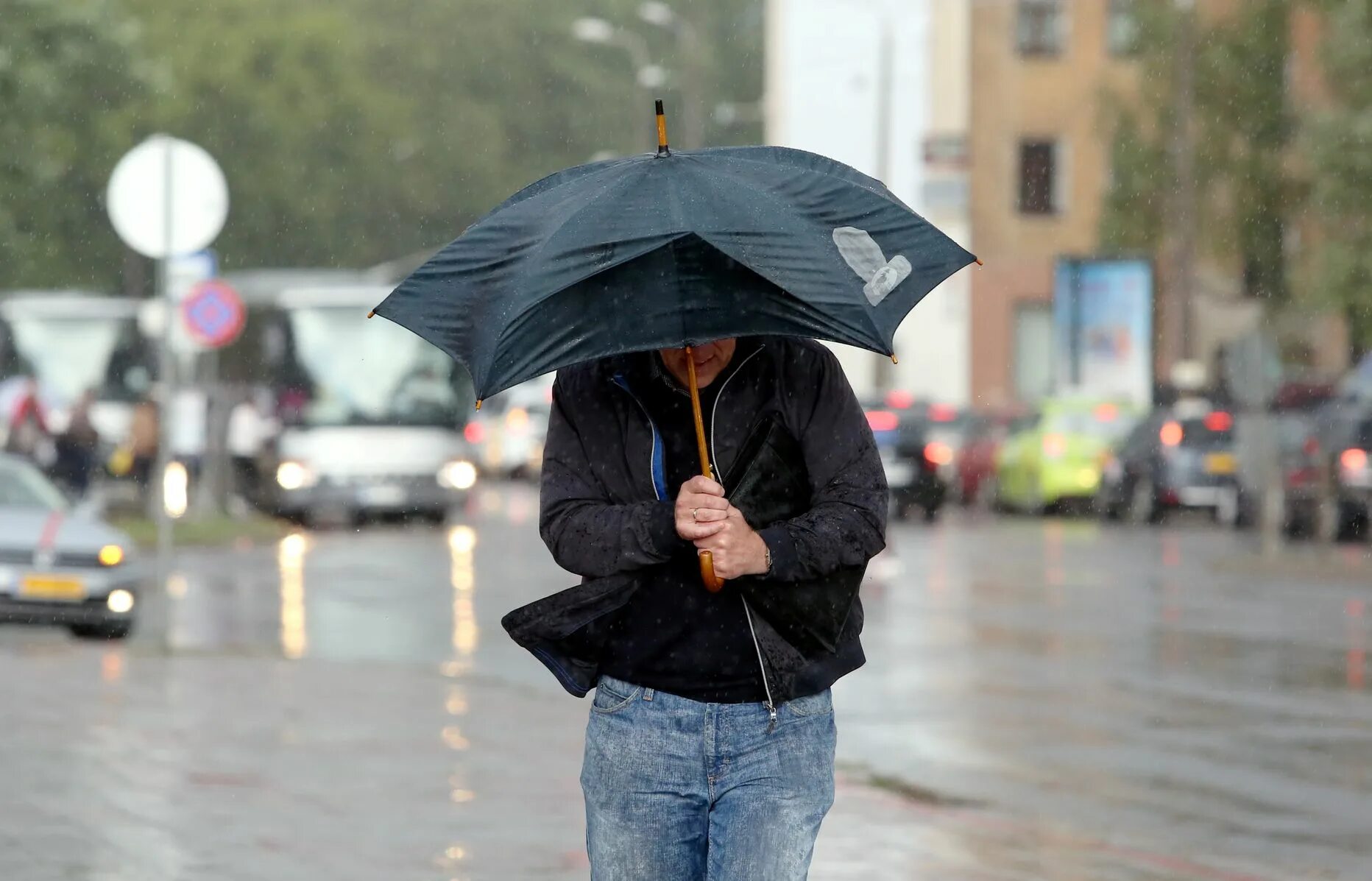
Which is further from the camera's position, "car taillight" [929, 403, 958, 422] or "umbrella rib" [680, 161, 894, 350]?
"car taillight" [929, 403, 958, 422]

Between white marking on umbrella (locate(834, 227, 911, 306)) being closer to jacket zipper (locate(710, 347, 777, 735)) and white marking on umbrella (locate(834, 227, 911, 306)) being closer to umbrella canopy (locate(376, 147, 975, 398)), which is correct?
umbrella canopy (locate(376, 147, 975, 398))

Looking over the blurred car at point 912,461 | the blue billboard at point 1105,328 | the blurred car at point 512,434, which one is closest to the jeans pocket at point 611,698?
the blurred car at point 912,461

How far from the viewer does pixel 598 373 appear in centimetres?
488

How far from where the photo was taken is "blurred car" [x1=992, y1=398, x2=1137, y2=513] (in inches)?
1485

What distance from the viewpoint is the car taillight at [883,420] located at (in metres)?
36.2

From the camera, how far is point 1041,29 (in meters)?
59.1

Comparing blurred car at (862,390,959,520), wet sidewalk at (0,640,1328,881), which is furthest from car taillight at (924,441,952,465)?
wet sidewalk at (0,640,1328,881)

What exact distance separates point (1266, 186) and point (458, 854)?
44937mm

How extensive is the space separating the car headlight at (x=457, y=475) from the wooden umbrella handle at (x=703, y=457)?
99.9 ft

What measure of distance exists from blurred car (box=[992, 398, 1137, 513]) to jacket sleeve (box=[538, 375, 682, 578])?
32502mm

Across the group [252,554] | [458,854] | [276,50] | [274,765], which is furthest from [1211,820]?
[276,50]

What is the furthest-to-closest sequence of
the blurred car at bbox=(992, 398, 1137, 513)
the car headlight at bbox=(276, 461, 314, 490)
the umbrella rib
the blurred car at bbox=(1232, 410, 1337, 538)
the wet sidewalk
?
the blurred car at bbox=(992, 398, 1137, 513) → the car headlight at bbox=(276, 461, 314, 490) → the blurred car at bbox=(1232, 410, 1337, 538) → the wet sidewalk → the umbrella rib

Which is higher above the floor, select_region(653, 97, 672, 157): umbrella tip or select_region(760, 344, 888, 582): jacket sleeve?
select_region(653, 97, 672, 157): umbrella tip

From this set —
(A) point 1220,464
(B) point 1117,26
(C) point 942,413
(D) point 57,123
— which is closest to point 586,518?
(A) point 1220,464
